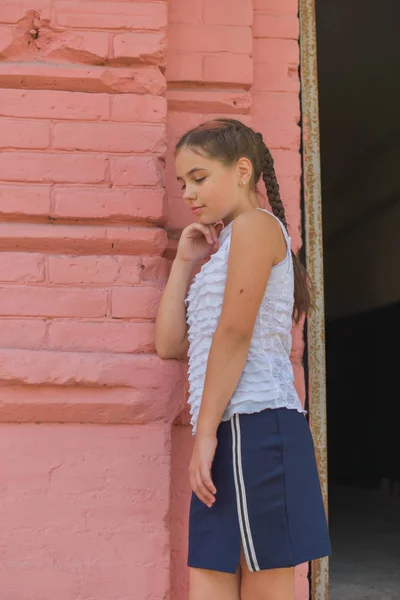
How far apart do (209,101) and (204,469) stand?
52.4 inches

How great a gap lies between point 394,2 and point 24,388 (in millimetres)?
3629

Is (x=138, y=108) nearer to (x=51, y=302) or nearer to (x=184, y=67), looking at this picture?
(x=184, y=67)

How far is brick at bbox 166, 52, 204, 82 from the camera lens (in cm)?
268

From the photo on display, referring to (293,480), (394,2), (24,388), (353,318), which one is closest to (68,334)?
(24,388)

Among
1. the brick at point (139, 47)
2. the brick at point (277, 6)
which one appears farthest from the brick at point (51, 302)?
the brick at point (277, 6)

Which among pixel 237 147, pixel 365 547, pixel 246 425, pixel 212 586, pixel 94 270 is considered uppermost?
pixel 237 147

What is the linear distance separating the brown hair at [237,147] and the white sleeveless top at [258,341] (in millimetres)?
175

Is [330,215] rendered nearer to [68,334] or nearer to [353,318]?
[353,318]

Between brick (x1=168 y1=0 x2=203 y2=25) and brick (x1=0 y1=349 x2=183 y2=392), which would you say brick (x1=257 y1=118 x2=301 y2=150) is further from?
brick (x1=0 y1=349 x2=183 y2=392)

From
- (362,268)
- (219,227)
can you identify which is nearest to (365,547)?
(219,227)

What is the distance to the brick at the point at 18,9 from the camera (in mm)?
2557

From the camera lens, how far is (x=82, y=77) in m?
2.55

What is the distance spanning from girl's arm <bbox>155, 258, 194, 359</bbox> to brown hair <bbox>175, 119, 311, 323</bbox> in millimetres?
326

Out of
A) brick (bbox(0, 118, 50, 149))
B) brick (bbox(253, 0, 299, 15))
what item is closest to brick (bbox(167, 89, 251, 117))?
brick (bbox(253, 0, 299, 15))
